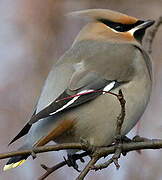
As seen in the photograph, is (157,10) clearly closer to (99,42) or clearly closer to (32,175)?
(99,42)

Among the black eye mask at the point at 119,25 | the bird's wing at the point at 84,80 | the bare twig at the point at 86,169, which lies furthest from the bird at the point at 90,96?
the bare twig at the point at 86,169

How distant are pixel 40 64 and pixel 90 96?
227cm

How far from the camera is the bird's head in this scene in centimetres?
438

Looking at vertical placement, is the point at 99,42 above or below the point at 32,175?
above

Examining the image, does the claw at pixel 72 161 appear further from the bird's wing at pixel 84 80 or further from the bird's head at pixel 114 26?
the bird's head at pixel 114 26

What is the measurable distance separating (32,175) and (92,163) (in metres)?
2.32

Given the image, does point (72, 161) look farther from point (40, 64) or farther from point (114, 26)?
point (40, 64)

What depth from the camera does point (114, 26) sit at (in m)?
4.50

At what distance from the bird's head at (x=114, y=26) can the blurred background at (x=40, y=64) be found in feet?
2.77

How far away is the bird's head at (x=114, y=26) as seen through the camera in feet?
14.4

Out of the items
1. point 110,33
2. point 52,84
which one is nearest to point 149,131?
point 110,33

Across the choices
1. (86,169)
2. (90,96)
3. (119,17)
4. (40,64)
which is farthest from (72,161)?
(40,64)

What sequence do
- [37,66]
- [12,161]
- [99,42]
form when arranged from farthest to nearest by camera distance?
[37,66] < [99,42] < [12,161]

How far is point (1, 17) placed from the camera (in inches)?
255
